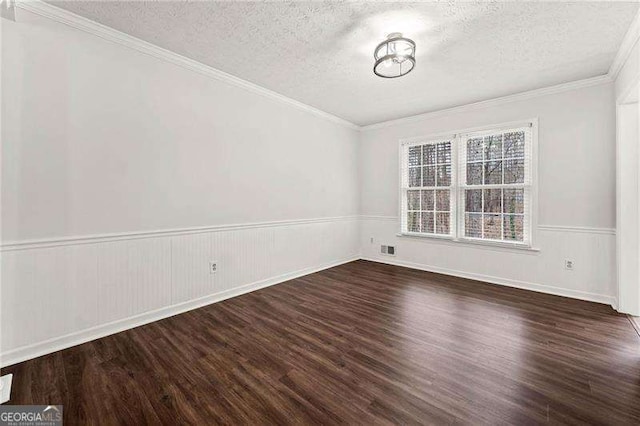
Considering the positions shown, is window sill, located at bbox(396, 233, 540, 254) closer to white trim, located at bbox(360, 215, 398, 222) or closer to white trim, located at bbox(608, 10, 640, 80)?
white trim, located at bbox(360, 215, 398, 222)

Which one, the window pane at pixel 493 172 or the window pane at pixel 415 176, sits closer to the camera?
the window pane at pixel 493 172

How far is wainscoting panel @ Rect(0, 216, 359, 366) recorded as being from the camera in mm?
2146

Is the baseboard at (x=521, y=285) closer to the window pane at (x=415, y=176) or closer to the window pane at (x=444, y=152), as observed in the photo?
the window pane at (x=415, y=176)

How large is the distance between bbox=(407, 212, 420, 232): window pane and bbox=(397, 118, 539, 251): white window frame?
0.34ft

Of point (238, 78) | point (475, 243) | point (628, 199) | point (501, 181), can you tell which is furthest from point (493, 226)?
point (238, 78)

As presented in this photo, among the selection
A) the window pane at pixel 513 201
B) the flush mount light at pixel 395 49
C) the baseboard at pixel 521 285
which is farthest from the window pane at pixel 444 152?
the flush mount light at pixel 395 49

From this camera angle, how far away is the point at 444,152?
4.68 m

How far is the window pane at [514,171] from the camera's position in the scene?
3945 millimetres

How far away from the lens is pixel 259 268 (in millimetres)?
3914

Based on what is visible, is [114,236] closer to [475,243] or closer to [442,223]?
[442,223]

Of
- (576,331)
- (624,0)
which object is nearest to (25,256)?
(576,331)

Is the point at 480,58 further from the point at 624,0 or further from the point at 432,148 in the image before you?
the point at 432,148
